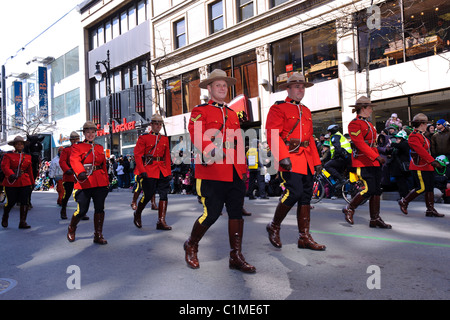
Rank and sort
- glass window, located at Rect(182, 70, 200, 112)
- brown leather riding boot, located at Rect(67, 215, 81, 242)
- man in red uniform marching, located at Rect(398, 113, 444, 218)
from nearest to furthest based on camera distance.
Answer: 1. brown leather riding boot, located at Rect(67, 215, 81, 242)
2. man in red uniform marching, located at Rect(398, 113, 444, 218)
3. glass window, located at Rect(182, 70, 200, 112)

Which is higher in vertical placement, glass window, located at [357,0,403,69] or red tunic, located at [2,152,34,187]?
glass window, located at [357,0,403,69]

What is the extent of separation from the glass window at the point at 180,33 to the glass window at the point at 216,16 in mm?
2827

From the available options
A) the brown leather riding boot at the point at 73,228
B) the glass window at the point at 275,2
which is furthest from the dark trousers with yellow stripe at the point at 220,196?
the glass window at the point at 275,2

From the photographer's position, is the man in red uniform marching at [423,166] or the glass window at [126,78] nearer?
the man in red uniform marching at [423,166]

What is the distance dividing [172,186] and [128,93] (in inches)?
653

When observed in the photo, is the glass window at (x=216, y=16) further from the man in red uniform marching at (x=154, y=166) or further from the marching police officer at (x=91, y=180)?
the marching police officer at (x=91, y=180)

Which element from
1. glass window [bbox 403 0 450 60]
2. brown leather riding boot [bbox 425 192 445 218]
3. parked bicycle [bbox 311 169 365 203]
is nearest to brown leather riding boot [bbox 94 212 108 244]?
brown leather riding boot [bbox 425 192 445 218]

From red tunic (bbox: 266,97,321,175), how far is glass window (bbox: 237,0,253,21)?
1837cm

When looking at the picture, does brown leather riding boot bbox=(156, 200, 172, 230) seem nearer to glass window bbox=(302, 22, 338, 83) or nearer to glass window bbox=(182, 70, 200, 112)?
glass window bbox=(302, 22, 338, 83)

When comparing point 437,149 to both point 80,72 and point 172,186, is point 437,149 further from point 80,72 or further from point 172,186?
point 80,72

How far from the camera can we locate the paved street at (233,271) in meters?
3.63

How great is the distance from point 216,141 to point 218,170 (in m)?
0.33

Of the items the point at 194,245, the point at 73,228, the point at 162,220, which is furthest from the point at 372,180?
the point at 73,228

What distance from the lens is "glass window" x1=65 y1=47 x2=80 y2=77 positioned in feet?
127
